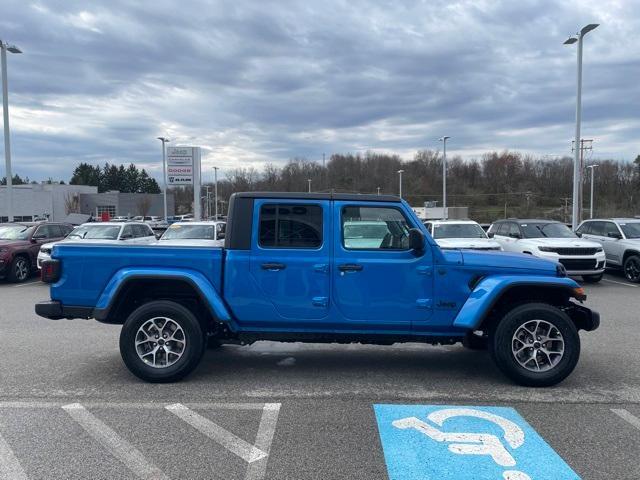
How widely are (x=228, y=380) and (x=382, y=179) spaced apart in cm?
8161

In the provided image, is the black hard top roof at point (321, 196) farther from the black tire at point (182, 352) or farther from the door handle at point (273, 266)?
the black tire at point (182, 352)

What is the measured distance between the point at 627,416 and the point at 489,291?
5.15 feet

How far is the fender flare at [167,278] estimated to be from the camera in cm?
531

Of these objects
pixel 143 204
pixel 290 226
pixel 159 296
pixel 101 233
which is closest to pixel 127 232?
pixel 101 233

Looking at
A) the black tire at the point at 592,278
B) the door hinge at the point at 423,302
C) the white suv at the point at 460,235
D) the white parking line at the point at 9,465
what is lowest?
the black tire at the point at 592,278

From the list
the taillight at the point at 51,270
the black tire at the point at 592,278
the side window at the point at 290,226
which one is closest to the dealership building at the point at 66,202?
the black tire at the point at 592,278

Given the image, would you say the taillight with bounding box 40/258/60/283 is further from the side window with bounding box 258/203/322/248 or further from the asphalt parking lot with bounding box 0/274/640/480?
the side window with bounding box 258/203/322/248

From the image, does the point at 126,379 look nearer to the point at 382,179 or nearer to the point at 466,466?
the point at 466,466

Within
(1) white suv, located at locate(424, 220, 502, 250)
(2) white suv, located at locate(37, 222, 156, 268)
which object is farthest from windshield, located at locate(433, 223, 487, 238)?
(2) white suv, located at locate(37, 222, 156, 268)

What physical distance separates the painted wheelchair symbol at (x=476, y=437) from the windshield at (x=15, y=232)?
14895 millimetres

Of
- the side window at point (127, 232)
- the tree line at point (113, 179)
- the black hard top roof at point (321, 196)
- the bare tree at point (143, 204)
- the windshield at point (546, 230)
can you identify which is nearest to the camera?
the black hard top roof at point (321, 196)

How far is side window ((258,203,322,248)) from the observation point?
5512mm

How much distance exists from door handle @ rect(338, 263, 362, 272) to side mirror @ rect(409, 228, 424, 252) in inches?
22.7

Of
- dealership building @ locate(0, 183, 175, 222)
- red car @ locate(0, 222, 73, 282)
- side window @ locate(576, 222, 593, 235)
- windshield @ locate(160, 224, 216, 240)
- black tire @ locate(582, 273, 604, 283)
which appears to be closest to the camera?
black tire @ locate(582, 273, 604, 283)
